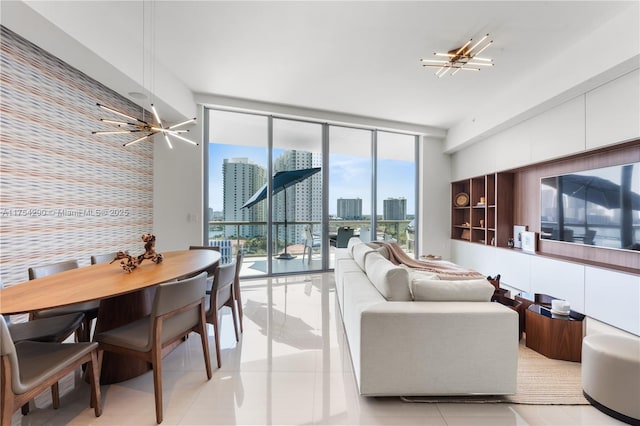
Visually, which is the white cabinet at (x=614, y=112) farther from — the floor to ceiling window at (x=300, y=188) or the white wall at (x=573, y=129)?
the floor to ceiling window at (x=300, y=188)

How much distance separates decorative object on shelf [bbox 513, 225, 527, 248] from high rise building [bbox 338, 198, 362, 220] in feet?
9.06

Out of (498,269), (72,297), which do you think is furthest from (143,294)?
(498,269)

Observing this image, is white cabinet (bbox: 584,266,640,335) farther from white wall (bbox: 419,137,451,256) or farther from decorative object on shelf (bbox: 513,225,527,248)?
white wall (bbox: 419,137,451,256)

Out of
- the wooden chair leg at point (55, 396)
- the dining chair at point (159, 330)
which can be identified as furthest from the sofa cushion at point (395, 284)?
the wooden chair leg at point (55, 396)

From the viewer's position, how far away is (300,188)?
5.09m

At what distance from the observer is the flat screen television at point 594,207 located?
2779mm

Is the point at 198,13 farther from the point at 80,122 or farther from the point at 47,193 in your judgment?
the point at 47,193

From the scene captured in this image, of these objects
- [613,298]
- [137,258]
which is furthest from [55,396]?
[613,298]

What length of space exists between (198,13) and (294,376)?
11.1 feet

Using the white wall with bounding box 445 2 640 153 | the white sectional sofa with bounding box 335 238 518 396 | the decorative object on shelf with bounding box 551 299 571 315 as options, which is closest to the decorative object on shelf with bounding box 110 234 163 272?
the white sectional sofa with bounding box 335 238 518 396

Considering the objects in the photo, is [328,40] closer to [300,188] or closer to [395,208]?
[300,188]

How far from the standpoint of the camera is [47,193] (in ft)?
8.50

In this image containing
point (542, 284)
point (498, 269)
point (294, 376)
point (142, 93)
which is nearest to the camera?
point (294, 376)

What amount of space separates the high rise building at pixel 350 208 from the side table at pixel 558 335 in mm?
3510
